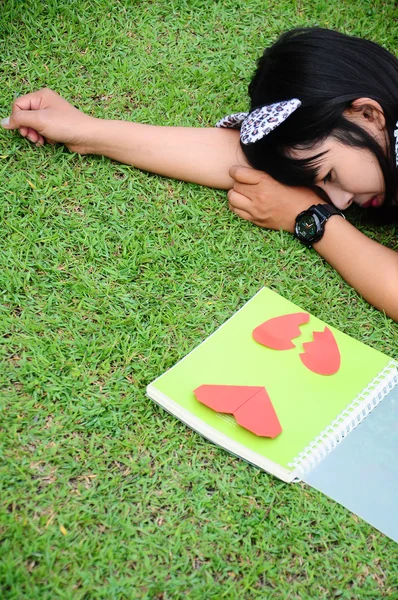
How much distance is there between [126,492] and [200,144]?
953 mm

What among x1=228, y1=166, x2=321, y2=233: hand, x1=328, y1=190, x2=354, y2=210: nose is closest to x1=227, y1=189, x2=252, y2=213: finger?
x1=228, y1=166, x2=321, y2=233: hand

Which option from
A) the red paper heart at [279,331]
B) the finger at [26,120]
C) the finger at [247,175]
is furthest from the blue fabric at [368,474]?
the finger at [26,120]

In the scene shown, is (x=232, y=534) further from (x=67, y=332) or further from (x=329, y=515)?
(x=67, y=332)

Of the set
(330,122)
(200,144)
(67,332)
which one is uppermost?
(330,122)

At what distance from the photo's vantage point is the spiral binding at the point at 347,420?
1267mm

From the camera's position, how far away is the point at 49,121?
69.0 inches

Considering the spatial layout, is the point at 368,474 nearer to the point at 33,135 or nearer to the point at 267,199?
the point at 267,199

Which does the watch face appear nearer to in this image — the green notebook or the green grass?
the green grass

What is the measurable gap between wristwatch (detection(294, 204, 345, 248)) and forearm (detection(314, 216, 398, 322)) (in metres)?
0.02

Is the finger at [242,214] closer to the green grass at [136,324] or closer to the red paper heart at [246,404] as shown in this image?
the green grass at [136,324]

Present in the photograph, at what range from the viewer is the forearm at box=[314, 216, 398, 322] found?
1.55 meters

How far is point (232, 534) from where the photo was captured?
3.88 ft

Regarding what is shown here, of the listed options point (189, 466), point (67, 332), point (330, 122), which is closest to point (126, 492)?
point (189, 466)

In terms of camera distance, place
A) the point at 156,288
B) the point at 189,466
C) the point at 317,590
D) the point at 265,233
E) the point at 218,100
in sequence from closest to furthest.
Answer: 1. the point at 317,590
2. the point at 189,466
3. the point at 156,288
4. the point at 265,233
5. the point at 218,100
